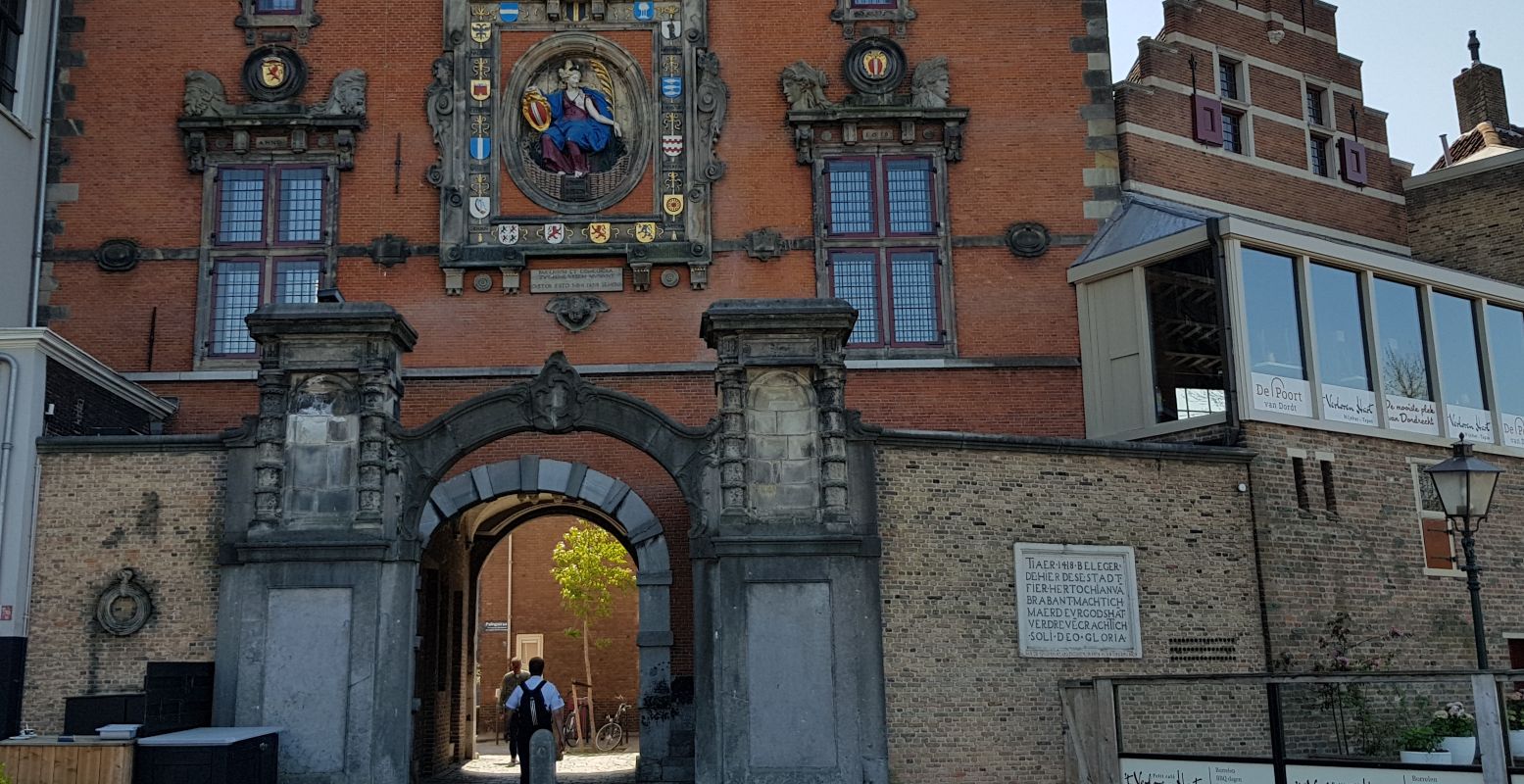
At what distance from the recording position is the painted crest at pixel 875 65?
22875 mm

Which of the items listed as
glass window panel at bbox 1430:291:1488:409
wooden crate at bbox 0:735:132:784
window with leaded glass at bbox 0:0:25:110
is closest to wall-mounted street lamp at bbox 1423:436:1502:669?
glass window panel at bbox 1430:291:1488:409

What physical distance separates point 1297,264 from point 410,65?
12.7m

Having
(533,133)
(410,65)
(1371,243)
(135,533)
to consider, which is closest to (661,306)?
(533,133)

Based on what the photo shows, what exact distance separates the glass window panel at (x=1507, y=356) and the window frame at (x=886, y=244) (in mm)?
7474

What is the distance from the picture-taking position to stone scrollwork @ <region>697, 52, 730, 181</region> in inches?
883

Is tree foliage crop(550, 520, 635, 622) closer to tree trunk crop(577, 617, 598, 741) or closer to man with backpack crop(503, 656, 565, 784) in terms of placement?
tree trunk crop(577, 617, 598, 741)

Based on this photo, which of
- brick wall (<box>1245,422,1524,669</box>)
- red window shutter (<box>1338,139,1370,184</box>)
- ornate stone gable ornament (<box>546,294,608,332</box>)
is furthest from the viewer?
red window shutter (<box>1338,139,1370,184</box>)

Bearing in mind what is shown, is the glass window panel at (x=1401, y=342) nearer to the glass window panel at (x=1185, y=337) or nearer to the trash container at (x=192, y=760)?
the glass window panel at (x=1185, y=337)

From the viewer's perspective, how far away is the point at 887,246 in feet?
73.5

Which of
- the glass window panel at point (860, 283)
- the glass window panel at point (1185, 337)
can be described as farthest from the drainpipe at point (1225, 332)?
the glass window panel at point (860, 283)

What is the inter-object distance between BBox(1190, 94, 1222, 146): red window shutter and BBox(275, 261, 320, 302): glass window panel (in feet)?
43.8

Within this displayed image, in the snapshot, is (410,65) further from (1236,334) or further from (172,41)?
(1236,334)

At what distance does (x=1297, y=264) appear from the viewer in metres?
20.1

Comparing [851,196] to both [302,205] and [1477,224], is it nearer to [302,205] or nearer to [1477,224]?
[302,205]
